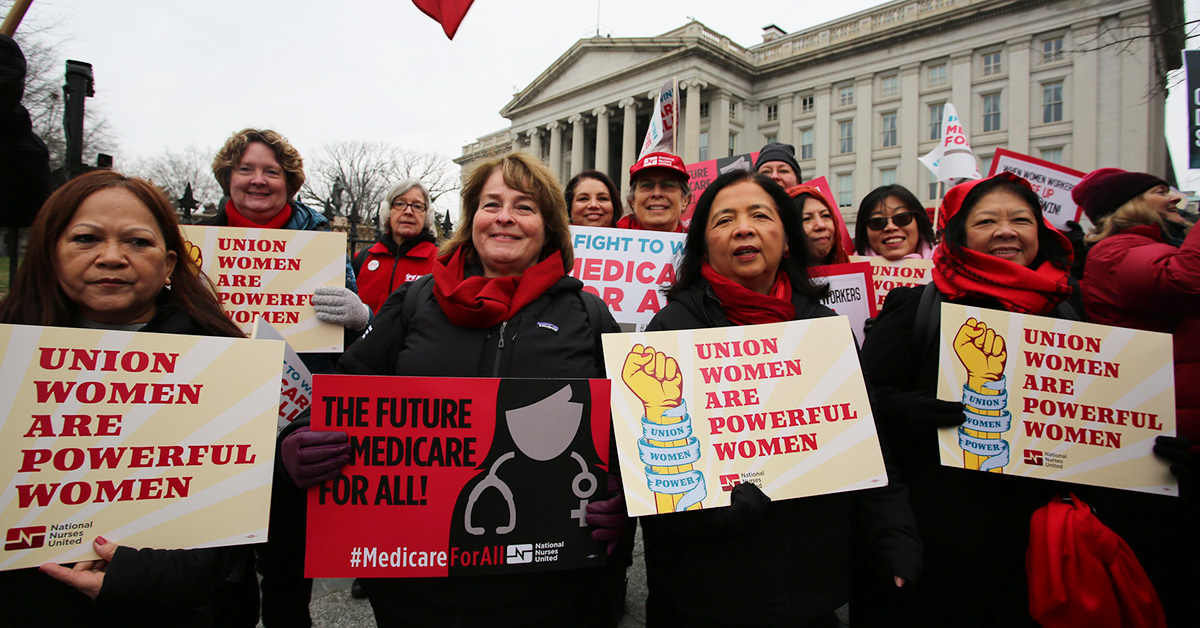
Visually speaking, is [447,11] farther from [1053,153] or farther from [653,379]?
[1053,153]

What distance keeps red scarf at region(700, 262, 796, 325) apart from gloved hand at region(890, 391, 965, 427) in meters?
0.60

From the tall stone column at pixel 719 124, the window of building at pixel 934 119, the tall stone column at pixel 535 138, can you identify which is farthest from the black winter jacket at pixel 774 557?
the tall stone column at pixel 535 138

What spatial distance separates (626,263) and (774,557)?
247 cm

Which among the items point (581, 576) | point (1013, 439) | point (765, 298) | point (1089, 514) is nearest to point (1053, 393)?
point (1013, 439)

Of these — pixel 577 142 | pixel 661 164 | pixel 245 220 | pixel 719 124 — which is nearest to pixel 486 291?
pixel 245 220

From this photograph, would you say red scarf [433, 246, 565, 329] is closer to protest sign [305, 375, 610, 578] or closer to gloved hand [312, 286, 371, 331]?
protest sign [305, 375, 610, 578]

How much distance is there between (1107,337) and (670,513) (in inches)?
78.0

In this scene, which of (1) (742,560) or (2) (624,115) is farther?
(2) (624,115)

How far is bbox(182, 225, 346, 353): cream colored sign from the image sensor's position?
2926 mm

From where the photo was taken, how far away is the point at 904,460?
2428 millimetres

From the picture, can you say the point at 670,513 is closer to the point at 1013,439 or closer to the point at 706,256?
the point at 706,256

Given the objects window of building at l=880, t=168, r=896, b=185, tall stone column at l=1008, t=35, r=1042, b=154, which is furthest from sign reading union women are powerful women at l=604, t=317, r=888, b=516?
window of building at l=880, t=168, r=896, b=185

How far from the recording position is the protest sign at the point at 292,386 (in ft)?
7.84

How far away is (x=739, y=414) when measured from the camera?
6.57 ft
